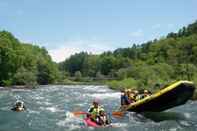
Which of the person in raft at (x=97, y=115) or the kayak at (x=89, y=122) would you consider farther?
the person in raft at (x=97, y=115)

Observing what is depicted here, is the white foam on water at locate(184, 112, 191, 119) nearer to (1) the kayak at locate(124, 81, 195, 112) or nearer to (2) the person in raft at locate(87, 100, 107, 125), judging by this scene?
(1) the kayak at locate(124, 81, 195, 112)

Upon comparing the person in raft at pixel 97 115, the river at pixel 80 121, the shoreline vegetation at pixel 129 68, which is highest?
the shoreline vegetation at pixel 129 68

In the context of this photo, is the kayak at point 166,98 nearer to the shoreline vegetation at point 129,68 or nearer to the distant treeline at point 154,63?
the shoreline vegetation at point 129,68

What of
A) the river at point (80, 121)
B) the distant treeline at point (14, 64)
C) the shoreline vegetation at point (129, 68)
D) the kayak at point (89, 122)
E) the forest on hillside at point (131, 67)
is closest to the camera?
the river at point (80, 121)

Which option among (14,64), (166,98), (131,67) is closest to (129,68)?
(131,67)

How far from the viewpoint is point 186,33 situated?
123500 millimetres

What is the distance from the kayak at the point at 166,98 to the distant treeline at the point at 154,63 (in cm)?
2265

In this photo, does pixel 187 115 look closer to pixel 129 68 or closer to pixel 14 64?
pixel 129 68

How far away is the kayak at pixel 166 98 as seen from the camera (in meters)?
26.5

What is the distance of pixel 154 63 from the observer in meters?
95.5

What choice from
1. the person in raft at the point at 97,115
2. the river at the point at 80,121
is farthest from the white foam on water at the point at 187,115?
the person in raft at the point at 97,115

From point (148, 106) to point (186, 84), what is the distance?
355 cm

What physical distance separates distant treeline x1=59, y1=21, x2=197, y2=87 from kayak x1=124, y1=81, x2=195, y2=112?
2265 centimetres

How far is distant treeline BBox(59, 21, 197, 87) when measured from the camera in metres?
60.2
